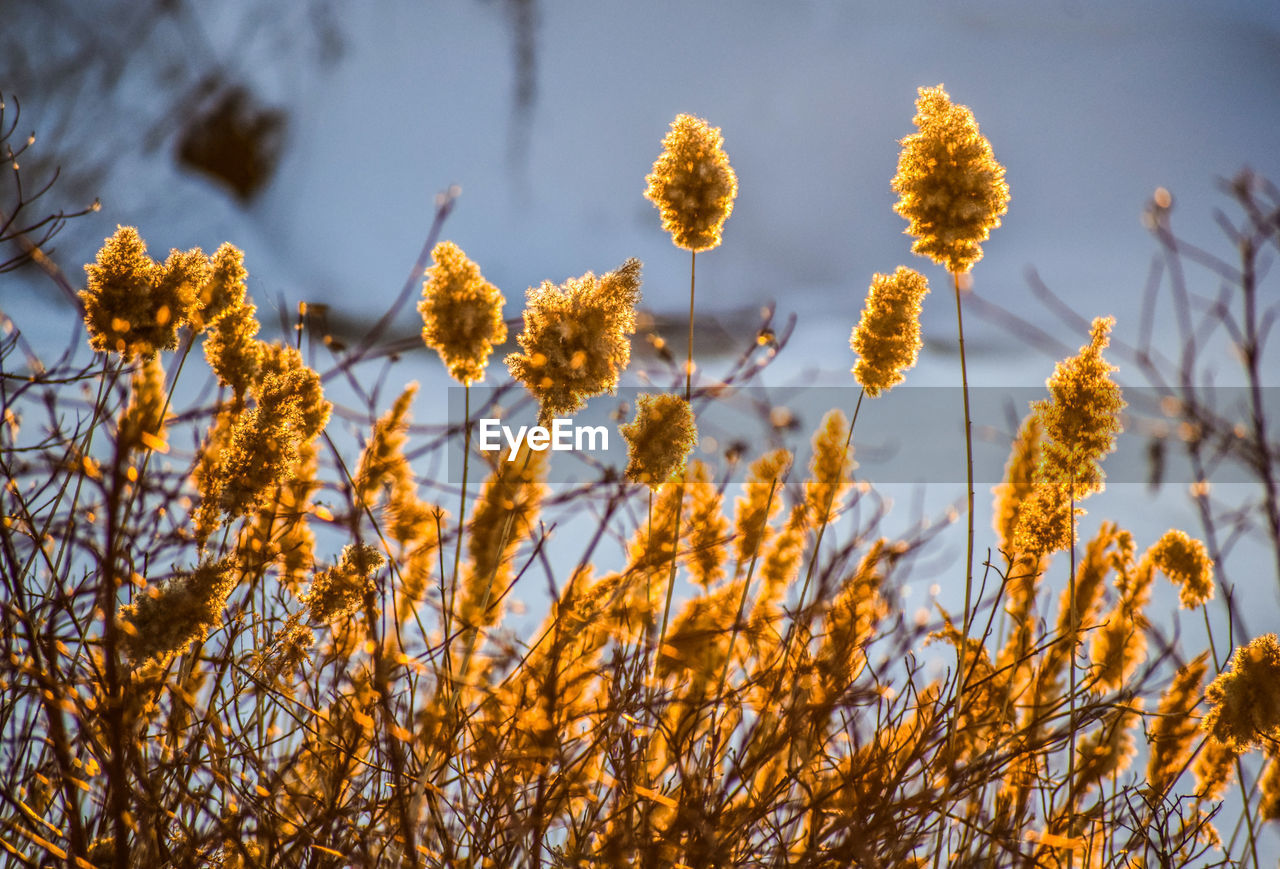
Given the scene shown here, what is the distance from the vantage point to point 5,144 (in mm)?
1501

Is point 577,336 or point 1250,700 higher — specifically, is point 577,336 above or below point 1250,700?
above

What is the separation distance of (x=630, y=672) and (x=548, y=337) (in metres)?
0.61

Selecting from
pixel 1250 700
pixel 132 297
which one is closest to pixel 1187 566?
pixel 1250 700

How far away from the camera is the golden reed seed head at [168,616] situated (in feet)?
2.98

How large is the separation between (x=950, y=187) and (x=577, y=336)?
850mm

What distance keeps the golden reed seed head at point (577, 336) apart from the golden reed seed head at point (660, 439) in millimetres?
88

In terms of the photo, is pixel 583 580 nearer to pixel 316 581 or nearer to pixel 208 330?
pixel 316 581

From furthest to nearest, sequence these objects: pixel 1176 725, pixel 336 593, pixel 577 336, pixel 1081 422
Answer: pixel 1176 725, pixel 1081 422, pixel 577 336, pixel 336 593

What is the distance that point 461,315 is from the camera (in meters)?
1.16

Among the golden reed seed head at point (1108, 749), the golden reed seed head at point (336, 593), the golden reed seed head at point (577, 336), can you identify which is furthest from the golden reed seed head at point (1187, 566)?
the golden reed seed head at point (336, 593)

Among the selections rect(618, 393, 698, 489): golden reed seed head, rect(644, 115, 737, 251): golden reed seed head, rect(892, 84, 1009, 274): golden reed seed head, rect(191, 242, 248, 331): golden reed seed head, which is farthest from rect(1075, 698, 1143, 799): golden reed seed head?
rect(191, 242, 248, 331): golden reed seed head

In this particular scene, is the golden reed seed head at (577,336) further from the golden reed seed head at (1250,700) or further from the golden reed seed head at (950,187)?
the golden reed seed head at (1250,700)

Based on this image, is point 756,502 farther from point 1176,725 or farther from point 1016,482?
point 1176,725

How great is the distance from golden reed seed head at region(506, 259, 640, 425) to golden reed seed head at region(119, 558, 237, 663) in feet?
1.80
